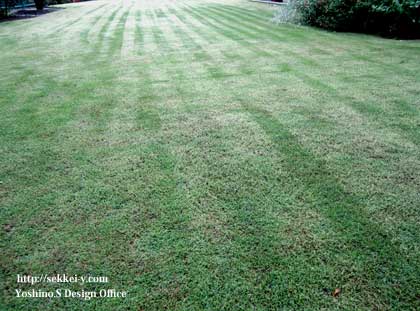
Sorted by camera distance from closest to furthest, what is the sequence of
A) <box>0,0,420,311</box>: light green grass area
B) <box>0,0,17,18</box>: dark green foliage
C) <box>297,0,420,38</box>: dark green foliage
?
<box>0,0,420,311</box>: light green grass area → <box>297,0,420,38</box>: dark green foliage → <box>0,0,17,18</box>: dark green foliage

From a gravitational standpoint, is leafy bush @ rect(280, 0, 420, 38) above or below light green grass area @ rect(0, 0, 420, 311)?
above

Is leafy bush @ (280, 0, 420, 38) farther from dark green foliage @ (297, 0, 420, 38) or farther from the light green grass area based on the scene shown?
the light green grass area

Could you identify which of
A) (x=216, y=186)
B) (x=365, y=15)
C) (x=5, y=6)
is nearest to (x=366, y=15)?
(x=365, y=15)

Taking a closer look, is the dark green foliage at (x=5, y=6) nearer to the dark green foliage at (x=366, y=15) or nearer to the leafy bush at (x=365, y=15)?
the leafy bush at (x=365, y=15)

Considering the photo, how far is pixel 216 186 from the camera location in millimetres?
2811

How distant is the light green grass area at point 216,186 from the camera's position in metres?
1.92

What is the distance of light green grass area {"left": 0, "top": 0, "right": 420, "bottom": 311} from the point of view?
192cm

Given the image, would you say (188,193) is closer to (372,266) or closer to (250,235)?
(250,235)

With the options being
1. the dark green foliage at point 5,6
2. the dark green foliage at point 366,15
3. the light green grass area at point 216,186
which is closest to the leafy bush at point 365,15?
the dark green foliage at point 366,15

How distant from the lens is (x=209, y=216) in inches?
96.8

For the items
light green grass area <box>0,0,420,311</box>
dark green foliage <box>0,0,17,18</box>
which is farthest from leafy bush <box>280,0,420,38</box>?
dark green foliage <box>0,0,17,18</box>

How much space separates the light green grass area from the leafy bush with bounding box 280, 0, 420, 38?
375cm

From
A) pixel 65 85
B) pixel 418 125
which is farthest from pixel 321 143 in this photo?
pixel 65 85

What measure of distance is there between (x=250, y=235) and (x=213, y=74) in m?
4.28
